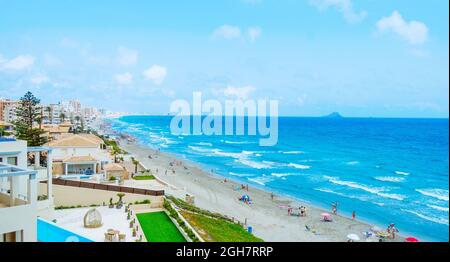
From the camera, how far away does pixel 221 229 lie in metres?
12.9

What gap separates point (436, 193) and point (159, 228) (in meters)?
22.5

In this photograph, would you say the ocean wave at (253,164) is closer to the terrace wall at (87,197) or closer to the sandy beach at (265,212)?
the sandy beach at (265,212)

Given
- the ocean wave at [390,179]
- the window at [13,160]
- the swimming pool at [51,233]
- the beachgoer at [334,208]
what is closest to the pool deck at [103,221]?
the swimming pool at [51,233]

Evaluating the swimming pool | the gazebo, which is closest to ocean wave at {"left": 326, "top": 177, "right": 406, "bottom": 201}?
the gazebo

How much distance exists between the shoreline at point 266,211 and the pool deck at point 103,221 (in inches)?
223

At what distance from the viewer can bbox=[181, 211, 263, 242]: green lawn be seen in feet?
37.3

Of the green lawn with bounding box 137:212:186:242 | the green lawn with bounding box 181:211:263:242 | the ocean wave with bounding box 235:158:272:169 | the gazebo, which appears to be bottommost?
the ocean wave with bounding box 235:158:272:169

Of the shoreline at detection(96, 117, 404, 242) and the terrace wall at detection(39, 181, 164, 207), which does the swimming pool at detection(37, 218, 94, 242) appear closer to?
the terrace wall at detection(39, 181, 164, 207)

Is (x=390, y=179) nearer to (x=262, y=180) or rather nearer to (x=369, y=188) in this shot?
(x=369, y=188)

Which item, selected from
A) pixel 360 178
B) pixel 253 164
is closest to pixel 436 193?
pixel 360 178

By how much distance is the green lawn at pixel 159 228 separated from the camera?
9.11 m

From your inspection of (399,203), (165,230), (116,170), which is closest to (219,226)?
(165,230)

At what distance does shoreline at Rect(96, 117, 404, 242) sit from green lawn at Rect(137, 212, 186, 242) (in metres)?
4.52
